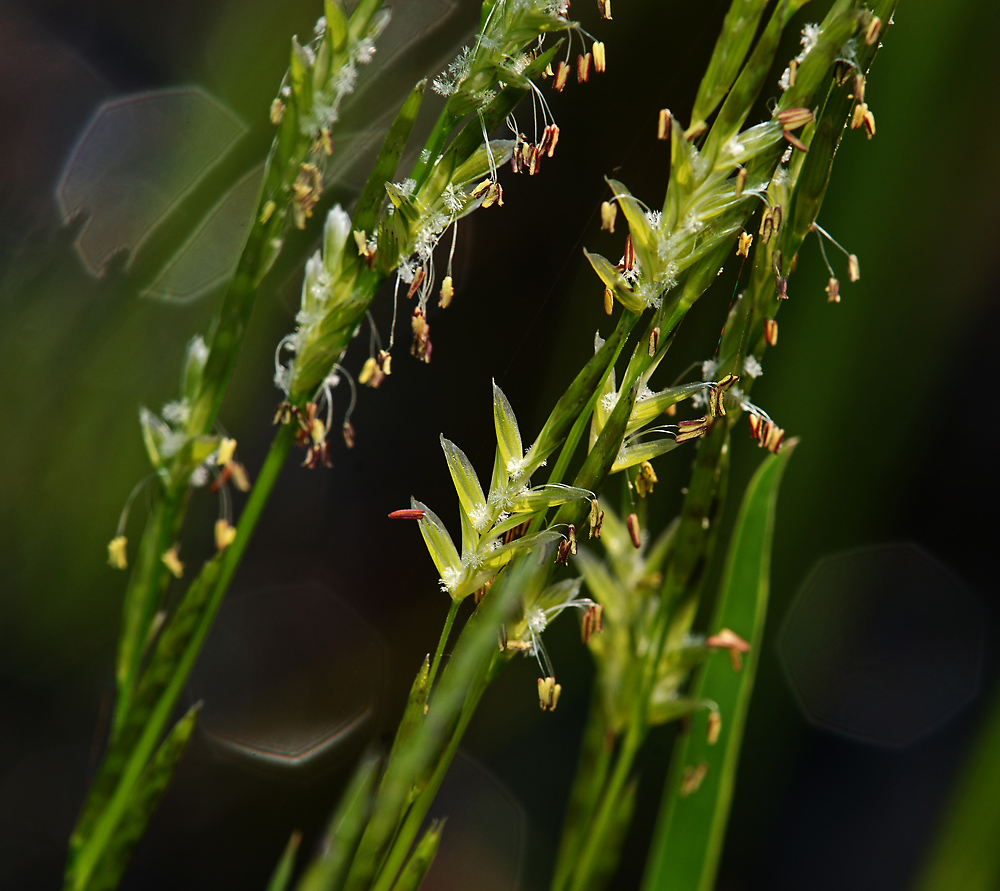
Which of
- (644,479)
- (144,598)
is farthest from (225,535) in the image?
(644,479)

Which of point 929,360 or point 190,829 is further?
point 929,360

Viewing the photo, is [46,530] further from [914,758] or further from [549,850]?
[914,758]

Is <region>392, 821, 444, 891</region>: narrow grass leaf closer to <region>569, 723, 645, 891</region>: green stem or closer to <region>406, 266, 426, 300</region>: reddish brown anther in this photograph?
<region>569, 723, 645, 891</region>: green stem

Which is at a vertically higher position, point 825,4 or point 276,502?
point 825,4

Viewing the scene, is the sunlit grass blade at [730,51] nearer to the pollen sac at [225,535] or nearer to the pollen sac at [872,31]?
the pollen sac at [872,31]

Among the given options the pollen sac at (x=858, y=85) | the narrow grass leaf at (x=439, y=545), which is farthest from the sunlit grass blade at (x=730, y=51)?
the narrow grass leaf at (x=439, y=545)

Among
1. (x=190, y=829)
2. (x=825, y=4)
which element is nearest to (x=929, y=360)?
(x=825, y=4)
